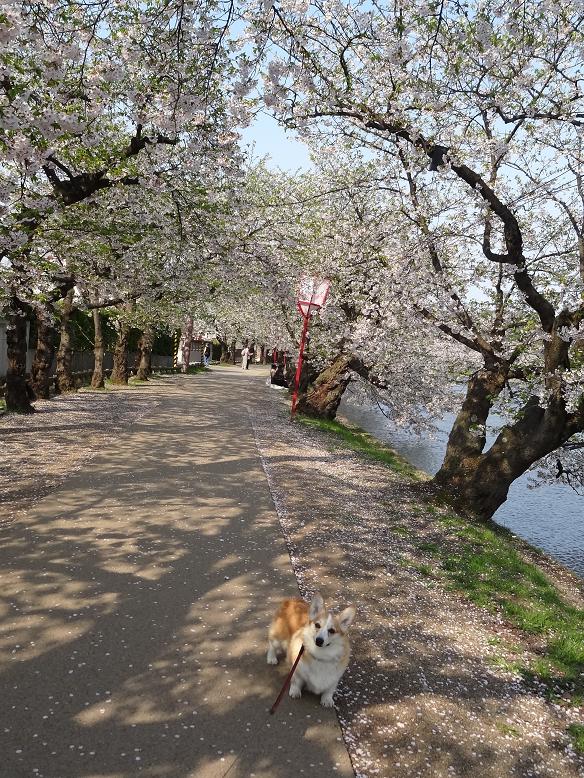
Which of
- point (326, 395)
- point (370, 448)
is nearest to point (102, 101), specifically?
point (370, 448)

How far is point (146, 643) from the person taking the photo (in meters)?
5.73

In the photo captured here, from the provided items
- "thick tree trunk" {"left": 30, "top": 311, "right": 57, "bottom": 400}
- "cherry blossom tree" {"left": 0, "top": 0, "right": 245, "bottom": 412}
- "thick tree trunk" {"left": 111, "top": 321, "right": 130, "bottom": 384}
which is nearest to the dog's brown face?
"cherry blossom tree" {"left": 0, "top": 0, "right": 245, "bottom": 412}

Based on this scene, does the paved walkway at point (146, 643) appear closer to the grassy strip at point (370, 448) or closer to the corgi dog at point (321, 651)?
the corgi dog at point (321, 651)

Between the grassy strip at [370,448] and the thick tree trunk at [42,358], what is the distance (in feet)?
33.5

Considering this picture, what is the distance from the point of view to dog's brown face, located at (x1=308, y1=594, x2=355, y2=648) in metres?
4.84

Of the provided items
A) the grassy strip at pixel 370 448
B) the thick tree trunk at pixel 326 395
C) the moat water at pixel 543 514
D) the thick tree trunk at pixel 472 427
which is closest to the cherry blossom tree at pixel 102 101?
the thick tree trunk at pixel 472 427

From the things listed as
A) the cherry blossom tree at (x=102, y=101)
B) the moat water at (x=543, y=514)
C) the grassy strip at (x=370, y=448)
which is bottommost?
the moat water at (x=543, y=514)

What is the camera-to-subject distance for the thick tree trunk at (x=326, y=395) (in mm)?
26406

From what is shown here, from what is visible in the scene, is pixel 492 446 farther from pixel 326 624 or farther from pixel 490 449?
pixel 326 624

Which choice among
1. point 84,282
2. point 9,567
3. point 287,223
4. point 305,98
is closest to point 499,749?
point 9,567

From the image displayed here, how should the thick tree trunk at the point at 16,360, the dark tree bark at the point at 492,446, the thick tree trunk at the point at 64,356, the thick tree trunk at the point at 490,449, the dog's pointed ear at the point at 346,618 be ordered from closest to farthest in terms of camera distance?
the dog's pointed ear at the point at 346,618, the dark tree bark at the point at 492,446, the thick tree trunk at the point at 490,449, the thick tree trunk at the point at 16,360, the thick tree trunk at the point at 64,356

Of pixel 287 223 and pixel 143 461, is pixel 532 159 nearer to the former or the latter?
pixel 287 223

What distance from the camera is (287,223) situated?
2020 cm

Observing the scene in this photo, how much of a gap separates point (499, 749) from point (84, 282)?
19.0 meters
